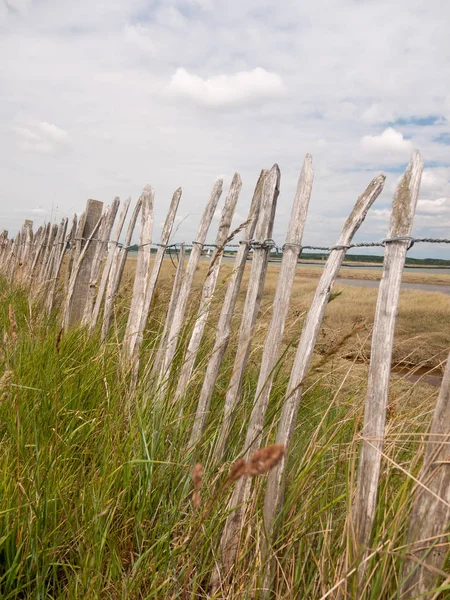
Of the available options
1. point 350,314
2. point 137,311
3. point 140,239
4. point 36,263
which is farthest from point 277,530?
point 350,314

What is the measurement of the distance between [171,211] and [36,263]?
5.52 metres

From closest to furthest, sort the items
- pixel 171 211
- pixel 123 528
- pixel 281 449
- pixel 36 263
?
1. pixel 281 449
2. pixel 123 528
3. pixel 171 211
4. pixel 36 263

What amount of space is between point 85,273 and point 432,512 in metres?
4.33

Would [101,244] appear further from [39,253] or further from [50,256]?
[39,253]

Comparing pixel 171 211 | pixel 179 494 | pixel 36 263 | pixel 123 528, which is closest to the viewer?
pixel 123 528

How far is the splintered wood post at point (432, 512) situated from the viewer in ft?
4.26

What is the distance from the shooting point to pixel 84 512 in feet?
5.70

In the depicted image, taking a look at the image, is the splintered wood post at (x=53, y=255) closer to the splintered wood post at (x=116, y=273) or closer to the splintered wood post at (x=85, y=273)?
the splintered wood post at (x=85, y=273)

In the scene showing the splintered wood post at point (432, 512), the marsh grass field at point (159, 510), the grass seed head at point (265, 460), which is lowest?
the marsh grass field at point (159, 510)

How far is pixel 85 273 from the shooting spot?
201 inches

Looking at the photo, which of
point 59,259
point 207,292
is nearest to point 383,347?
point 207,292

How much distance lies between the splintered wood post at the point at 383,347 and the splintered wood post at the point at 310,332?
236 millimetres

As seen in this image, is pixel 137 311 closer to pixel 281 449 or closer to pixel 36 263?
pixel 281 449

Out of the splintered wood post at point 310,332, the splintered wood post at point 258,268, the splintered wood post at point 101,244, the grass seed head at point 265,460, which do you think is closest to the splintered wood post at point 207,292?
the splintered wood post at point 258,268
